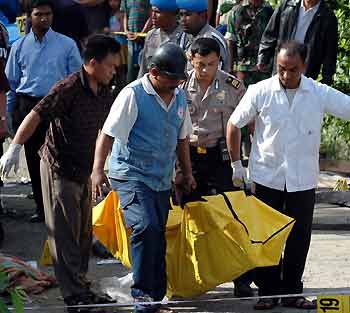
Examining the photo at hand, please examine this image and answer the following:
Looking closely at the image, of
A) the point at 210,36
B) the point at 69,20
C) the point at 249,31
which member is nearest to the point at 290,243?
the point at 210,36

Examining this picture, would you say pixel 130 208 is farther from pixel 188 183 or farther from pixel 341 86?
pixel 341 86

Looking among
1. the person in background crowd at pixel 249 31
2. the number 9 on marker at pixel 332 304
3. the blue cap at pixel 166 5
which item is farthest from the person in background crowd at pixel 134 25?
the number 9 on marker at pixel 332 304

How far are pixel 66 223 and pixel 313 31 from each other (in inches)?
153

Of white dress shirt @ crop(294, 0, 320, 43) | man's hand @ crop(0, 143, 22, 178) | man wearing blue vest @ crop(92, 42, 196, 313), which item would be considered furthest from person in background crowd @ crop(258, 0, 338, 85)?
man's hand @ crop(0, 143, 22, 178)

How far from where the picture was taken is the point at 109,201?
7281mm

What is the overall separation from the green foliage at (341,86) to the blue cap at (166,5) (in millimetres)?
2736

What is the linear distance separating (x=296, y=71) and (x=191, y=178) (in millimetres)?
970

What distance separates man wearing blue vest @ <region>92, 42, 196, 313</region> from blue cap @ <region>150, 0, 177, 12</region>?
99.2 inches

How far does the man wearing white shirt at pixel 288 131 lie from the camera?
22.6 ft

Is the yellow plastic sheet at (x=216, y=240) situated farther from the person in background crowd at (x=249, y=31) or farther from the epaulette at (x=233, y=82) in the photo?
the person in background crowd at (x=249, y=31)

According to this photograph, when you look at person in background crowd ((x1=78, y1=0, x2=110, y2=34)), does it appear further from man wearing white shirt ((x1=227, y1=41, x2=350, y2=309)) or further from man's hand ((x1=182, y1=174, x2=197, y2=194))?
man wearing white shirt ((x1=227, y1=41, x2=350, y2=309))

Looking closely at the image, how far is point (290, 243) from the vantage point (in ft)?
23.4

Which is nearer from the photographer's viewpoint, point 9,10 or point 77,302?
point 77,302

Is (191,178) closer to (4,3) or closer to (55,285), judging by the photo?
(55,285)
